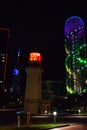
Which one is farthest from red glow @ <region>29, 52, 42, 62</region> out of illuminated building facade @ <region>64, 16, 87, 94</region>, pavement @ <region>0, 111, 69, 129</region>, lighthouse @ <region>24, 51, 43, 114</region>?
illuminated building facade @ <region>64, 16, 87, 94</region>

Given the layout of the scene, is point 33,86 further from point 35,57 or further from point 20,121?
point 20,121

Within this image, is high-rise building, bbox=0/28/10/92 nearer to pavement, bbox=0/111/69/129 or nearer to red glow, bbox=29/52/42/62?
red glow, bbox=29/52/42/62

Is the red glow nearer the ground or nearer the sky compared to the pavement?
nearer the sky

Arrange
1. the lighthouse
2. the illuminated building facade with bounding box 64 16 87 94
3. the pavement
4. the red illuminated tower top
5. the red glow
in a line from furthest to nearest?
the illuminated building facade with bounding box 64 16 87 94
the red glow
the red illuminated tower top
the lighthouse
the pavement

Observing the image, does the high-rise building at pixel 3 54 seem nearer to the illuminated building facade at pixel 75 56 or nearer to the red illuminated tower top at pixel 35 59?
the illuminated building facade at pixel 75 56

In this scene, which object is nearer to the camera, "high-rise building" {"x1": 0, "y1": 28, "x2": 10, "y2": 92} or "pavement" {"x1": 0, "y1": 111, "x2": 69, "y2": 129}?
"pavement" {"x1": 0, "y1": 111, "x2": 69, "y2": 129}

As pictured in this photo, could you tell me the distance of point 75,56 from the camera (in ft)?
556

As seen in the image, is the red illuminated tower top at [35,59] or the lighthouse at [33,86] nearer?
the lighthouse at [33,86]

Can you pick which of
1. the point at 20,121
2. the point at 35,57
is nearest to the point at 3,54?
the point at 35,57

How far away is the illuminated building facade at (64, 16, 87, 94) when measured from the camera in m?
154

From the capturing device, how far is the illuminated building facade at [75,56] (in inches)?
6068

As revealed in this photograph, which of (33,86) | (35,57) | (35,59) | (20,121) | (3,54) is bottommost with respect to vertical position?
(20,121)

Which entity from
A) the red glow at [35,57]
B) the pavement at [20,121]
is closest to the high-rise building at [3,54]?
the red glow at [35,57]

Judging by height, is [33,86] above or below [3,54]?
below
